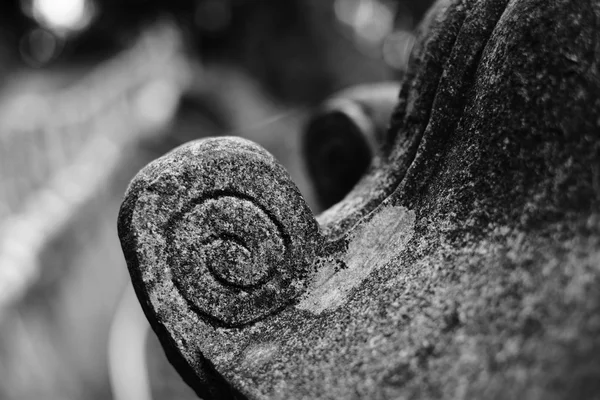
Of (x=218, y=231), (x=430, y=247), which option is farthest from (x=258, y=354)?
(x=430, y=247)

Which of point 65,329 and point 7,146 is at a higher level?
point 7,146

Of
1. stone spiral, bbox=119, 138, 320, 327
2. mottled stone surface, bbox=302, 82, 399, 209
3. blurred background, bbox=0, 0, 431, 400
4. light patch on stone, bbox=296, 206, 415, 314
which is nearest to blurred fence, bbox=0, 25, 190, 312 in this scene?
blurred background, bbox=0, 0, 431, 400

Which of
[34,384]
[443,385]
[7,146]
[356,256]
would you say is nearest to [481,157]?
[356,256]

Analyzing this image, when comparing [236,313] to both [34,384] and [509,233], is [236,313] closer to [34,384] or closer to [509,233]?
[509,233]

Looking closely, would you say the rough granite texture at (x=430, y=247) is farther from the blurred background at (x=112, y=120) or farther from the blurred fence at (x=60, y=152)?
the blurred fence at (x=60, y=152)

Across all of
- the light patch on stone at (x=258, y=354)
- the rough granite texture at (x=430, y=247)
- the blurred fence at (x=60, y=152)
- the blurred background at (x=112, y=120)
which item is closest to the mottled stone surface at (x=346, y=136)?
the blurred background at (x=112, y=120)

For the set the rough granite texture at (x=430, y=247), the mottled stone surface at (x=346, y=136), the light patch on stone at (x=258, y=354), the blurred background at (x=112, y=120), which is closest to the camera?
the rough granite texture at (x=430, y=247)

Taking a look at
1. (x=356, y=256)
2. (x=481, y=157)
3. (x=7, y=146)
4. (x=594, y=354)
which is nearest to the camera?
(x=594, y=354)

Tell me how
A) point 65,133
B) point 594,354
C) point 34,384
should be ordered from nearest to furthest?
1. point 594,354
2. point 34,384
3. point 65,133
